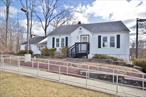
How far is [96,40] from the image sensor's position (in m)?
31.5

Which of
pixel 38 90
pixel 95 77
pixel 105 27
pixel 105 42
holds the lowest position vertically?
pixel 38 90

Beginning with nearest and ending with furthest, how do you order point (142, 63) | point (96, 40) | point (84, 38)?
point (142, 63) → point (96, 40) → point (84, 38)

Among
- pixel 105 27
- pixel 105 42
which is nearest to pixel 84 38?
pixel 105 27

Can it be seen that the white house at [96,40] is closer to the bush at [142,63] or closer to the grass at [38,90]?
the bush at [142,63]

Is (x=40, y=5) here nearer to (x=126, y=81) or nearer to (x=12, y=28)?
(x=12, y=28)

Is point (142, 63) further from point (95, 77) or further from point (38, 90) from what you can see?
point (38, 90)

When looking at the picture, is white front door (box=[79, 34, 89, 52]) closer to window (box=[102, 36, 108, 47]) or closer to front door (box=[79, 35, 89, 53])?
front door (box=[79, 35, 89, 53])

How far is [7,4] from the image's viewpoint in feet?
143

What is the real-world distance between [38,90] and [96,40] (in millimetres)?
19702

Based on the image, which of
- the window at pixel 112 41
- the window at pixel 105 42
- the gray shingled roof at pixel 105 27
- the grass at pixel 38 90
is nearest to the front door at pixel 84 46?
the gray shingled roof at pixel 105 27

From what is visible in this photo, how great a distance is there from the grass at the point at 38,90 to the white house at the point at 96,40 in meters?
16.3

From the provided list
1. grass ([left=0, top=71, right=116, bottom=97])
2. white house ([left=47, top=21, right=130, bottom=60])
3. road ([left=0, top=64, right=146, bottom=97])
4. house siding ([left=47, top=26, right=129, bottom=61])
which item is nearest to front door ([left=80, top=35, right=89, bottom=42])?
white house ([left=47, top=21, right=130, bottom=60])

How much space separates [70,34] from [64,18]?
63.7 feet

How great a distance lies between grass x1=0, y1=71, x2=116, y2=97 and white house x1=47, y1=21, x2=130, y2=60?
16.3 m
